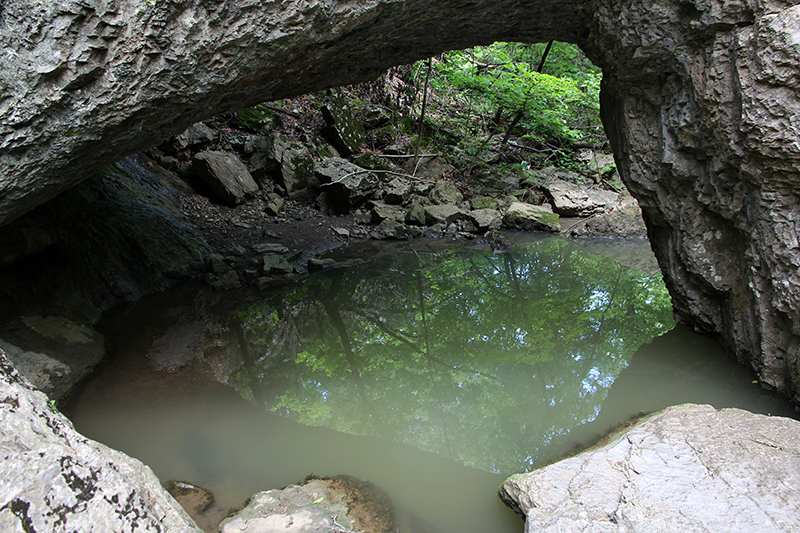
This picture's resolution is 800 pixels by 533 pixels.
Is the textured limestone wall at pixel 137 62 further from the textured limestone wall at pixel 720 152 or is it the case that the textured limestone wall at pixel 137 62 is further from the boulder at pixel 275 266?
the boulder at pixel 275 266

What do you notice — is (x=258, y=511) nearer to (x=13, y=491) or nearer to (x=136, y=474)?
(x=136, y=474)

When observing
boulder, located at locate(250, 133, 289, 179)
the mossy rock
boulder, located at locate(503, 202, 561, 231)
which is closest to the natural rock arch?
boulder, located at locate(250, 133, 289, 179)

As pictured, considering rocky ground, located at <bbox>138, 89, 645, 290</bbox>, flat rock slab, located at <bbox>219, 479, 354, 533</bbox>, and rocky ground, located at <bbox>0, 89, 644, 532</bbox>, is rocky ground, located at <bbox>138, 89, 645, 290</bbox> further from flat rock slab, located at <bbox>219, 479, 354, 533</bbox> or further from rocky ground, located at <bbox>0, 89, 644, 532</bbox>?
flat rock slab, located at <bbox>219, 479, 354, 533</bbox>

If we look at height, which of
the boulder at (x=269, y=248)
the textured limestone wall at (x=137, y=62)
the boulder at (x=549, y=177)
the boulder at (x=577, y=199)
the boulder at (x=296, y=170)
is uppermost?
the textured limestone wall at (x=137, y=62)

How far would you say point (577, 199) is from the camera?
995 centimetres

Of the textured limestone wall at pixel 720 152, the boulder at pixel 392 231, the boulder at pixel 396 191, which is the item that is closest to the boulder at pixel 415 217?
the boulder at pixel 392 231

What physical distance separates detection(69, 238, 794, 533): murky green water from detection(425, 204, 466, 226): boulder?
3.36 m

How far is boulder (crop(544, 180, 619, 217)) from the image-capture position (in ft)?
32.3

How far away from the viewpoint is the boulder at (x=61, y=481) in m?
1.18

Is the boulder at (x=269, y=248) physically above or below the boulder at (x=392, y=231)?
above

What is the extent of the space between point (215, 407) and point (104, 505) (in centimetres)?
174

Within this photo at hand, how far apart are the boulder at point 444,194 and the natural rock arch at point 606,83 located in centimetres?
573

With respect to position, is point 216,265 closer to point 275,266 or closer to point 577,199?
point 275,266

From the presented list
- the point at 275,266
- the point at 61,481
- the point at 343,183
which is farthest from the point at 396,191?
the point at 61,481
